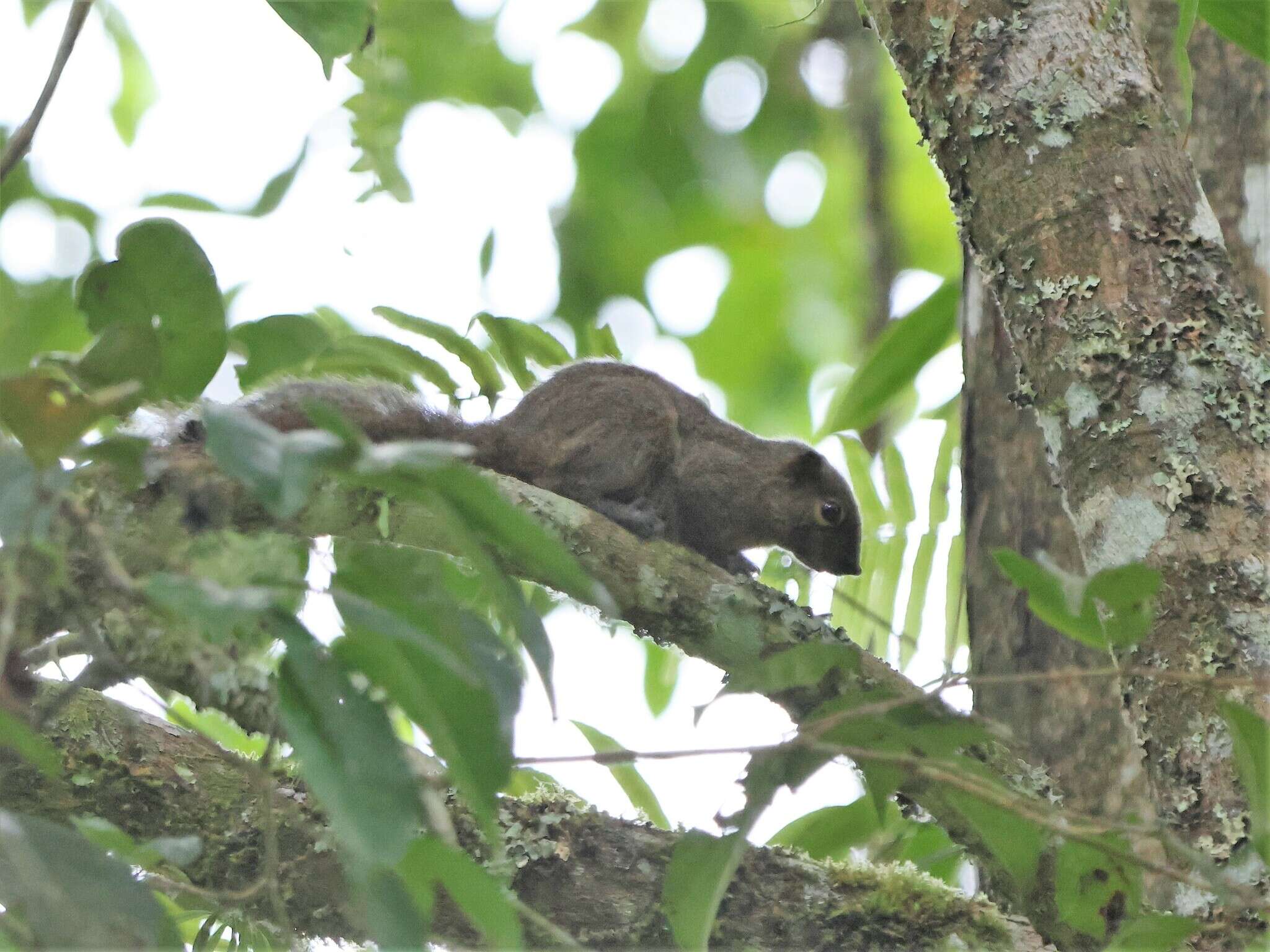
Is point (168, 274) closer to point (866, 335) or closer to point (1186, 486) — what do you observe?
point (1186, 486)

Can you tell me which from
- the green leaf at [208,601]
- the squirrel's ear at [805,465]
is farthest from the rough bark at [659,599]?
the squirrel's ear at [805,465]

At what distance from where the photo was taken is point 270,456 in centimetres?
121

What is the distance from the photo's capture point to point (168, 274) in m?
2.11

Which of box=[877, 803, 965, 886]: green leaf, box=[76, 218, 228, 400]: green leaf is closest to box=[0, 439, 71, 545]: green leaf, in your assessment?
box=[76, 218, 228, 400]: green leaf

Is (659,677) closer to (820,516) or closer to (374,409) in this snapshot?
(820,516)

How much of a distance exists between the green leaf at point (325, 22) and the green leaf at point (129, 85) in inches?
179

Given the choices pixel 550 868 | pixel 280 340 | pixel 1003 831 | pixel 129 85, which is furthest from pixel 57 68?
pixel 129 85

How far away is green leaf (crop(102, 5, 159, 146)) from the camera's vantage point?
6125 millimetres

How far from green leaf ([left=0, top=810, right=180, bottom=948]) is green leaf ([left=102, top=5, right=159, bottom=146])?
18.2 ft

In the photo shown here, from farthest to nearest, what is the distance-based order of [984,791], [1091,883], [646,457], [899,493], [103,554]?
[646,457], [899,493], [1091,883], [984,791], [103,554]

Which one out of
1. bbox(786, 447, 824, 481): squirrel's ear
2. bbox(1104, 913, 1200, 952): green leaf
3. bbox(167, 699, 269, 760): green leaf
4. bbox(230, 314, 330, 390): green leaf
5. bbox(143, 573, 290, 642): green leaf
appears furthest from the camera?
bbox(786, 447, 824, 481): squirrel's ear

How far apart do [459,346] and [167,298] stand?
64.7 inches

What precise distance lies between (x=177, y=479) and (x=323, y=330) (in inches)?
39.1

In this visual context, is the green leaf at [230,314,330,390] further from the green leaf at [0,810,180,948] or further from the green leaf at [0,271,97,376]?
the green leaf at [0,271,97,376]
